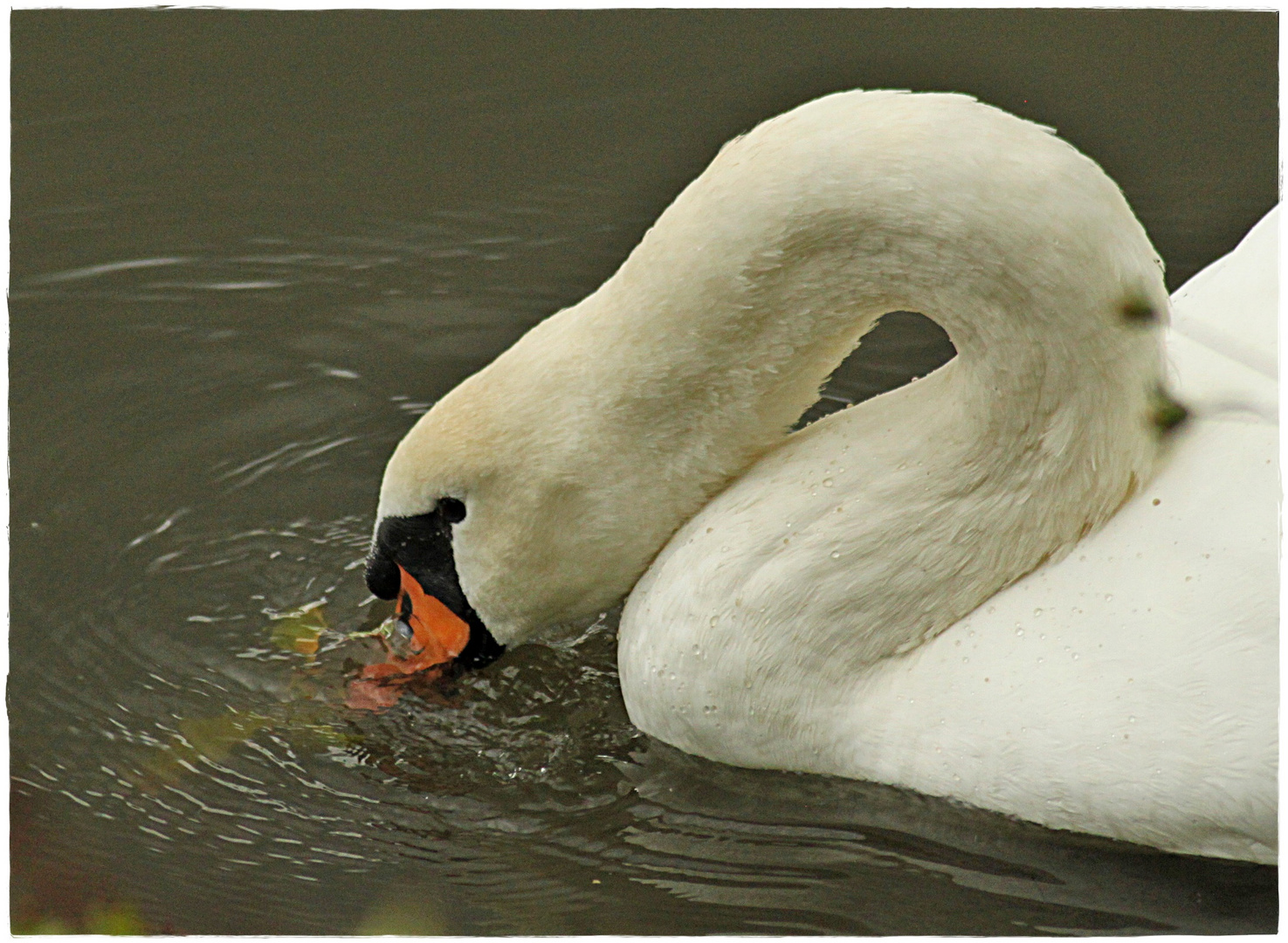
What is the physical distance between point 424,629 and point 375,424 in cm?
137

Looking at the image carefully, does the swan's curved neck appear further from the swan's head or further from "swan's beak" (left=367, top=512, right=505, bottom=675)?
"swan's beak" (left=367, top=512, right=505, bottom=675)

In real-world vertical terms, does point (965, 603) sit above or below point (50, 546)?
above

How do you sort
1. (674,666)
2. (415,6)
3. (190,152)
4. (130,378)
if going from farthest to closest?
(190,152) → (130,378) → (415,6) → (674,666)

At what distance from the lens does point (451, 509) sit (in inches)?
150

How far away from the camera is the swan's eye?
379cm

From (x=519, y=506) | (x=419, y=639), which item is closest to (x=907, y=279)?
(x=519, y=506)

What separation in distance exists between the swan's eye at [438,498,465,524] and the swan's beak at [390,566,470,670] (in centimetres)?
22

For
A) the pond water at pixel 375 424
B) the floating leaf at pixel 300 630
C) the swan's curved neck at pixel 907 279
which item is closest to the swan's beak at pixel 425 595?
the pond water at pixel 375 424

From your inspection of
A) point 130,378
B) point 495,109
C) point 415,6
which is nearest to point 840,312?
point 415,6

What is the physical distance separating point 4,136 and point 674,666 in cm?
178

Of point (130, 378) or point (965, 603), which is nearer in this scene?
point (965, 603)

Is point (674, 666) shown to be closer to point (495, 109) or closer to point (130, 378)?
point (130, 378)

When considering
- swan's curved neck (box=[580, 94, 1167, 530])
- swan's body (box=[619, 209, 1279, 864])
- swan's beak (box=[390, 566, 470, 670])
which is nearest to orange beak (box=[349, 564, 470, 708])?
swan's beak (box=[390, 566, 470, 670])

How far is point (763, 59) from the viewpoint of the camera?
5.71 meters
